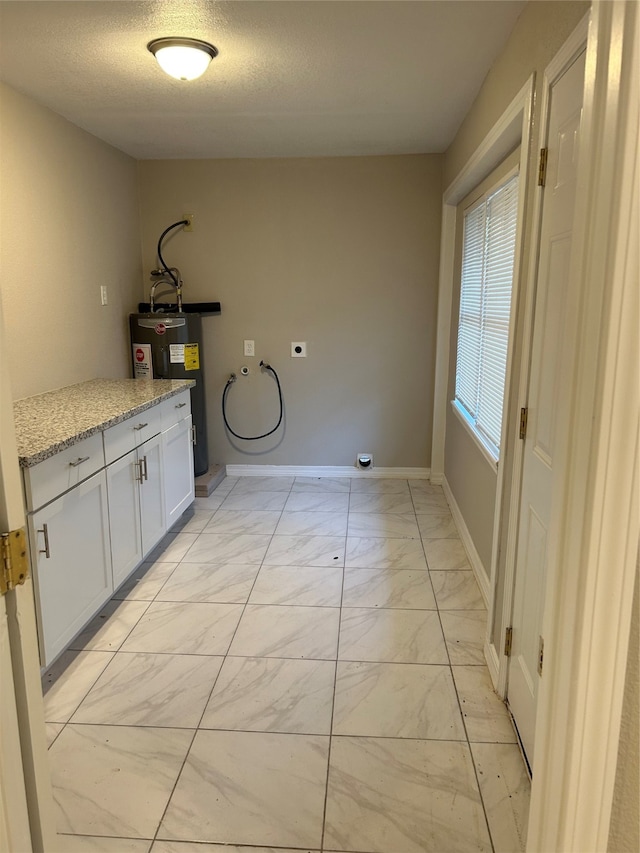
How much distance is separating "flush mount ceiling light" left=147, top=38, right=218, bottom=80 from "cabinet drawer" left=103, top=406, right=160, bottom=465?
59.0 inches

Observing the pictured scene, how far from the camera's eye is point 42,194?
3.02m

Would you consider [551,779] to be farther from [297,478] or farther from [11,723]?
[297,478]

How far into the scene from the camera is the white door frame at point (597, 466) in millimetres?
719

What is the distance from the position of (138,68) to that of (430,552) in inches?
110

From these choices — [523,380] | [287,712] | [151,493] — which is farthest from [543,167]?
[151,493]

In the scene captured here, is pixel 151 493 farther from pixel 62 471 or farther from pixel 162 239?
pixel 162 239

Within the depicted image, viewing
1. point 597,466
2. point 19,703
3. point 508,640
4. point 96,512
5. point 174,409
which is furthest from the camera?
point 174,409

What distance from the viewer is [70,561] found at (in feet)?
7.41

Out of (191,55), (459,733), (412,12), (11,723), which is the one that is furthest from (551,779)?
(191,55)

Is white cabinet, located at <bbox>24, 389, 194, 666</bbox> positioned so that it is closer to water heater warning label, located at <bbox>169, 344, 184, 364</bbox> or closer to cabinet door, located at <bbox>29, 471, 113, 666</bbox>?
cabinet door, located at <bbox>29, 471, 113, 666</bbox>

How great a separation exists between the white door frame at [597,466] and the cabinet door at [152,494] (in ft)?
7.85

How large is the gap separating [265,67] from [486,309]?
5.08 feet

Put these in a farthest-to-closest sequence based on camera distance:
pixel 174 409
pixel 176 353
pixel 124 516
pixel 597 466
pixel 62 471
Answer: pixel 176 353 → pixel 174 409 → pixel 124 516 → pixel 62 471 → pixel 597 466

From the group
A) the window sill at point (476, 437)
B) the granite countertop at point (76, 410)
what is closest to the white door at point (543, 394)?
the window sill at point (476, 437)
